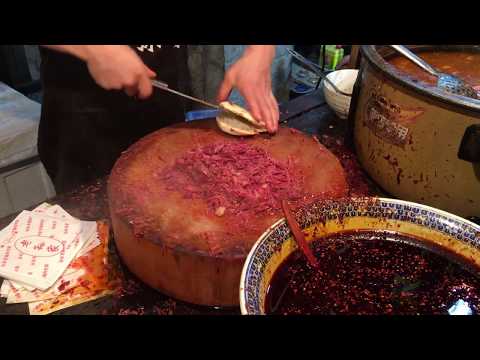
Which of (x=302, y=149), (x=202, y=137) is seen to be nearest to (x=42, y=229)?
(x=202, y=137)

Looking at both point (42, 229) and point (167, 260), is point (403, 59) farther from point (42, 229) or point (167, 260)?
point (42, 229)

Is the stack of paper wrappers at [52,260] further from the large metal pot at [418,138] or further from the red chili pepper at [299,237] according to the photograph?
the large metal pot at [418,138]

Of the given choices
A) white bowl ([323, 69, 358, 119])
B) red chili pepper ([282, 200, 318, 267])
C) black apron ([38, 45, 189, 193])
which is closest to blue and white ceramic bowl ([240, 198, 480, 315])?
red chili pepper ([282, 200, 318, 267])

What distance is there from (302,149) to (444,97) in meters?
0.50

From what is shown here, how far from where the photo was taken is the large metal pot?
120 cm

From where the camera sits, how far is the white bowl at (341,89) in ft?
6.11

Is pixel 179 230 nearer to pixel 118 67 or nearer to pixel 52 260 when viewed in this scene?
pixel 52 260

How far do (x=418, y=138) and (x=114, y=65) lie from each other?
3.13 ft

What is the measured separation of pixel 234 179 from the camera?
129 cm

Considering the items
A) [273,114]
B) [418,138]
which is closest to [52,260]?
[273,114]

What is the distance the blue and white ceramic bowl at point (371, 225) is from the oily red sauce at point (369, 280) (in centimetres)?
2

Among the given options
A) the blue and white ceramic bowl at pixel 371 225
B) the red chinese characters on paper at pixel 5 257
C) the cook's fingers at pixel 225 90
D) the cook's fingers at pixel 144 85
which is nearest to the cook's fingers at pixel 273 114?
the cook's fingers at pixel 225 90

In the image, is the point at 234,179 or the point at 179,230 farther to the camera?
the point at 234,179

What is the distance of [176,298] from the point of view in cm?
116
